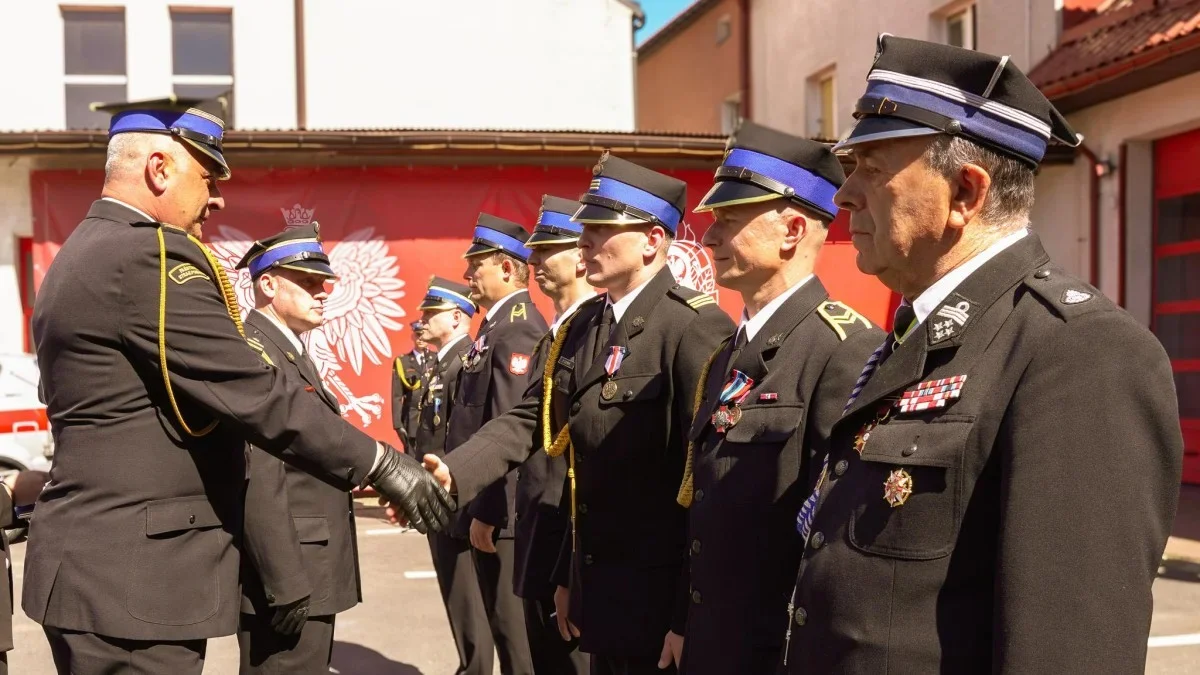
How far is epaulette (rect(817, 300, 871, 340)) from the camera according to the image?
8.97ft

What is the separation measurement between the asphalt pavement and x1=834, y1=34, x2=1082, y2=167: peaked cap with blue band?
4.03m

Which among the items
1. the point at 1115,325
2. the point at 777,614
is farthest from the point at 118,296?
the point at 1115,325

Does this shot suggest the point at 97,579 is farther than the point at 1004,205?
Yes

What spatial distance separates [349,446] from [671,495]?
3.15 feet

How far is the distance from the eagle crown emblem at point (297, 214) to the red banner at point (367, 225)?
1 cm

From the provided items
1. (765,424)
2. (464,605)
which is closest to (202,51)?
(464,605)

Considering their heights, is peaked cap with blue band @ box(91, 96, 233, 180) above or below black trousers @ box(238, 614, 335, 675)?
above

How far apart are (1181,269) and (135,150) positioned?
11265 mm

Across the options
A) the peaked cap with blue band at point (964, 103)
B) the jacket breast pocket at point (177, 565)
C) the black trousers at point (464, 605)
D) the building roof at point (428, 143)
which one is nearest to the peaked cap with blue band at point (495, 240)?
the black trousers at point (464, 605)

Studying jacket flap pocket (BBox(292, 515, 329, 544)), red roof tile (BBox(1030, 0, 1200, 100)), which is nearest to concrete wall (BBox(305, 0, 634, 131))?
red roof tile (BBox(1030, 0, 1200, 100))

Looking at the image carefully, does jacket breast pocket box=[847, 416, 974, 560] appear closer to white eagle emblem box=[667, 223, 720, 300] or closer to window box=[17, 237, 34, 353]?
white eagle emblem box=[667, 223, 720, 300]

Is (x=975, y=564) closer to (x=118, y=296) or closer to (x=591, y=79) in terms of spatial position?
(x=118, y=296)

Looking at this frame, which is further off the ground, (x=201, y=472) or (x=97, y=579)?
(x=201, y=472)

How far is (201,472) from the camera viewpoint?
302 cm
